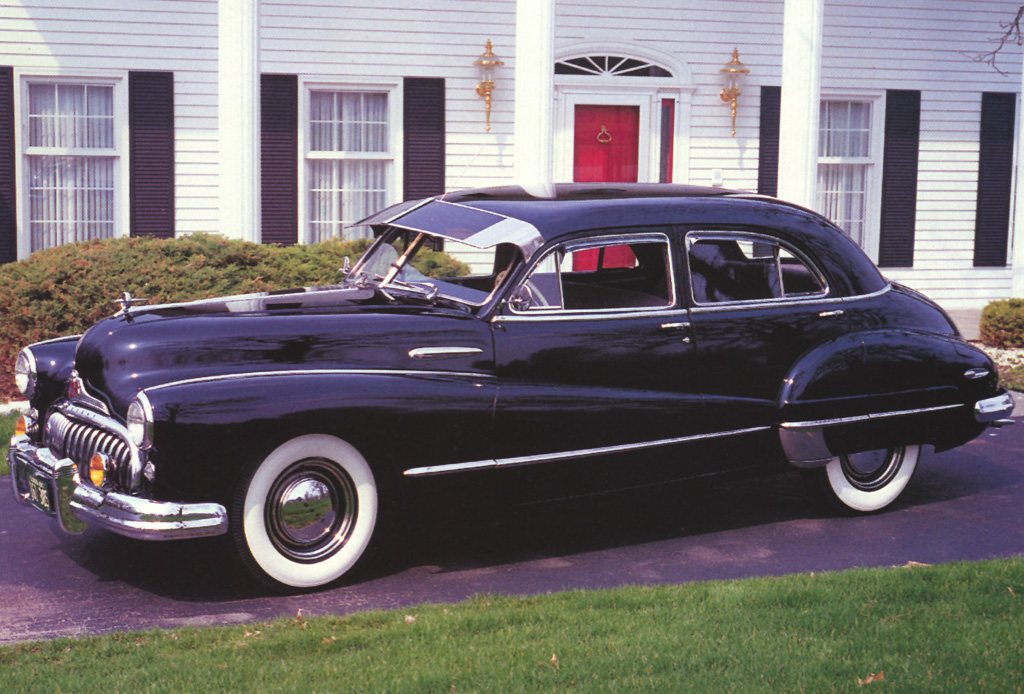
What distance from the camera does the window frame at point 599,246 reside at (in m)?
5.71

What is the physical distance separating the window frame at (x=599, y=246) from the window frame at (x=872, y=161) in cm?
918

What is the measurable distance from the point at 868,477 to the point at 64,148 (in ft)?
31.2

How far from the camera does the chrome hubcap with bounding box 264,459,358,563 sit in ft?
16.9

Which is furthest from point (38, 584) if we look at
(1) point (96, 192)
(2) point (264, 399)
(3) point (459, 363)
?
(1) point (96, 192)

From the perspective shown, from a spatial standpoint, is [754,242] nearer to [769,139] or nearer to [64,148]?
[769,139]

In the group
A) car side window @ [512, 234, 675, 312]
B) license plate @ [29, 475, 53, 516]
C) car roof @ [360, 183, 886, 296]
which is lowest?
license plate @ [29, 475, 53, 516]

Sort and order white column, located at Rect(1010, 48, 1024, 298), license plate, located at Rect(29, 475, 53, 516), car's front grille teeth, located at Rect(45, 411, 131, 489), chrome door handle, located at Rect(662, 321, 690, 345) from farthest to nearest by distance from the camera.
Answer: white column, located at Rect(1010, 48, 1024, 298)
chrome door handle, located at Rect(662, 321, 690, 345)
license plate, located at Rect(29, 475, 53, 516)
car's front grille teeth, located at Rect(45, 411, 131, 489)

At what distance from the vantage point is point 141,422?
192 inches

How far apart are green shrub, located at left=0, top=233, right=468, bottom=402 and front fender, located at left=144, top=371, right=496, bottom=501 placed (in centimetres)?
376

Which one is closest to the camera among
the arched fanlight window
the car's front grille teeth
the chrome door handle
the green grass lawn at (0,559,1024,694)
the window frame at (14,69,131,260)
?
the green grass lawn at (0,559,1024,694)

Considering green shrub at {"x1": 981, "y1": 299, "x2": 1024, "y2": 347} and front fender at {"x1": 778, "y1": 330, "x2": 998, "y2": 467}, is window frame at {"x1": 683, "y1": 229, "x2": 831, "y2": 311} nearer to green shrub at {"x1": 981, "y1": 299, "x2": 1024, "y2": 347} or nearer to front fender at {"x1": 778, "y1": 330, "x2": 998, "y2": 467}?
front fender at {"x1": 778, "y1": 330, "x2": 998, "y2": 467}

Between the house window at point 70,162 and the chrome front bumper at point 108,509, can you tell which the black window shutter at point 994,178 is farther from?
the chrome front bumper at point 108,509

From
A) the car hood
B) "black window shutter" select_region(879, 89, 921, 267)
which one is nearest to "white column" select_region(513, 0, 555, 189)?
"black window shutter" select_region(879, 89, 921, 267)

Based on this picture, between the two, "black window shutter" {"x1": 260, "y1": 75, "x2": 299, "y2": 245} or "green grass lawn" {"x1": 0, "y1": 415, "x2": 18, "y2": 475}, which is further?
"black window shutter" {"x1": 260, "y1": 75, "x2": 299, "y2": 245}
